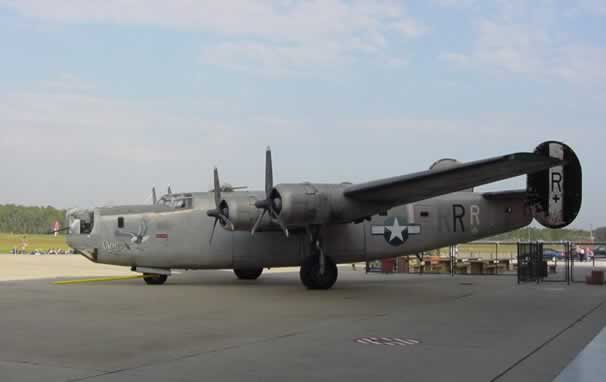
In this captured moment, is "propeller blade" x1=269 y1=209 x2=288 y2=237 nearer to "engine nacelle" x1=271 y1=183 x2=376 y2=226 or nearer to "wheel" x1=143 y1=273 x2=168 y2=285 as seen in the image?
"engine nacelle" x1=271 y1=183 x2=376 y2=226

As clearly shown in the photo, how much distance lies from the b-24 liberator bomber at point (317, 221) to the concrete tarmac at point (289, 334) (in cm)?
180

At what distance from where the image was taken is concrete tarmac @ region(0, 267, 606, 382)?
276 inches

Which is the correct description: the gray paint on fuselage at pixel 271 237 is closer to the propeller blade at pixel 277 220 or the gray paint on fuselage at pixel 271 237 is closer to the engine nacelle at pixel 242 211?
the engine nacelle at pixel 242 211

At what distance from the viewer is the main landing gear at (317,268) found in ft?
58.6

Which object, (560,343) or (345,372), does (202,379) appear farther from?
(560,343)

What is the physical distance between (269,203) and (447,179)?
451 centimetres

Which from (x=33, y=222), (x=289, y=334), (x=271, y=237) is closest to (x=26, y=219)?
(x=33, y=222)

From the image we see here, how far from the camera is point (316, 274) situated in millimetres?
17922

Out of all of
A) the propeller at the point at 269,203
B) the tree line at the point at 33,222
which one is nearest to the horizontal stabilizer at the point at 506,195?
the propeller at the point at 269,203

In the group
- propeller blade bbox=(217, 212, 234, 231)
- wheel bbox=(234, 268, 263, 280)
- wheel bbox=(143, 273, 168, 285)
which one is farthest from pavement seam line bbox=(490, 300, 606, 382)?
wheel bbox=(143, 273, 168, 285)

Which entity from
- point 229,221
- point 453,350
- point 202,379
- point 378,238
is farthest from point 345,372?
point 378,238

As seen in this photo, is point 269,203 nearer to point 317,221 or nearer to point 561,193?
point 317,221

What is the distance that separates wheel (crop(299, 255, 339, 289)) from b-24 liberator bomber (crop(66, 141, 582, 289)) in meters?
0.03

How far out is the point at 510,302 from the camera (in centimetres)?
1508
